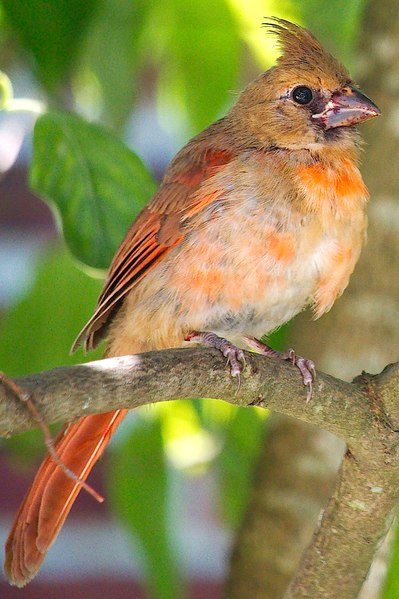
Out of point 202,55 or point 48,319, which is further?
point 202,55

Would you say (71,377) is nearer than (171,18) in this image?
Yes

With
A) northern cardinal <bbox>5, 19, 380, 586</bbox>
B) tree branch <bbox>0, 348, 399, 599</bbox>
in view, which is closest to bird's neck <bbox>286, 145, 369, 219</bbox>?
northern cardinal <bbox>5, 19, 380, 586</bbox>

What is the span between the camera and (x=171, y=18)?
243cm

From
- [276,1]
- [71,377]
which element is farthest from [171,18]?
[71,377]

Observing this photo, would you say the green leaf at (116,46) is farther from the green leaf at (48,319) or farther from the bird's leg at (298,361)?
the bird's leg at (298,361)

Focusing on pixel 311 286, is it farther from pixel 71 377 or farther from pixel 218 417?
pixel 71 377

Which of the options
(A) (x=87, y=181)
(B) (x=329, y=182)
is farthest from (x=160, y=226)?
(B) (x=329, y=182)

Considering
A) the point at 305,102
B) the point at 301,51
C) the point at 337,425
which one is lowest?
the point at 337,425

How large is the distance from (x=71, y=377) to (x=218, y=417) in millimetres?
1283

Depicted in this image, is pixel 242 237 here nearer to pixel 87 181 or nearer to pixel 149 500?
pixel 87 181

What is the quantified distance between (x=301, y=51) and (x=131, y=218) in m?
0.58

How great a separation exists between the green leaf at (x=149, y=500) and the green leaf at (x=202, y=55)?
75 centimetres

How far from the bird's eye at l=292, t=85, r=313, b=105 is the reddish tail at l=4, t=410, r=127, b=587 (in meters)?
→ 0.82

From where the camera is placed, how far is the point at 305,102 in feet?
7.84
